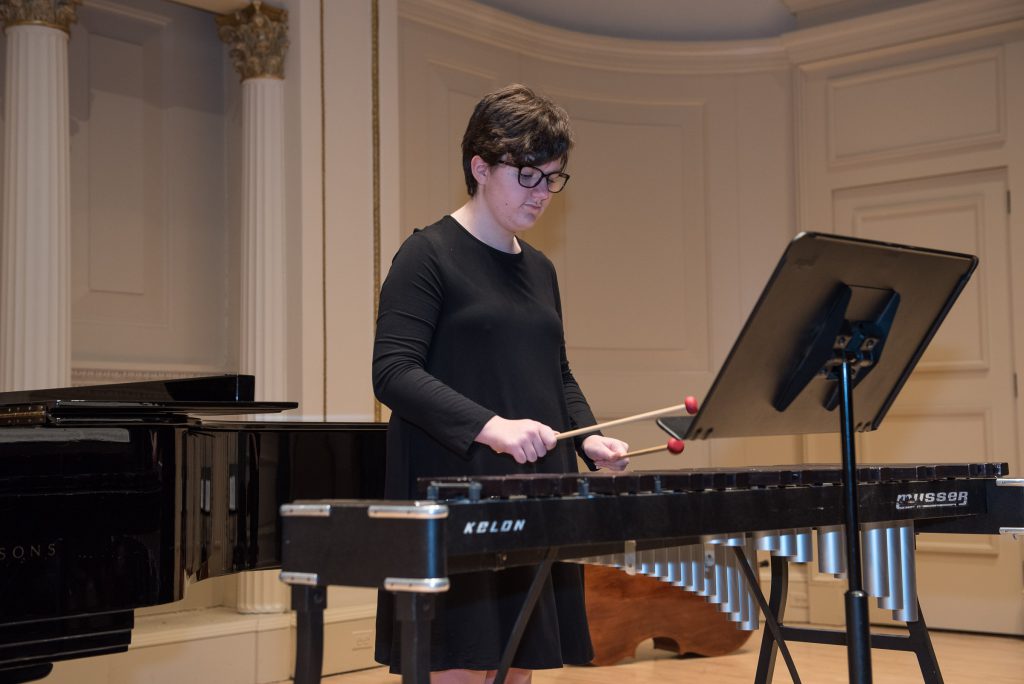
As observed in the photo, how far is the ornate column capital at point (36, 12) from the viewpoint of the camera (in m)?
3.96

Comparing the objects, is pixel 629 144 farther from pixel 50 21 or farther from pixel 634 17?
pixel 50 21

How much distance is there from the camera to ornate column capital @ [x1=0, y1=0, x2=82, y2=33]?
396 centimetres

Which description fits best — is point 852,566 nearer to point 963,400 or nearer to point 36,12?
point 36,12

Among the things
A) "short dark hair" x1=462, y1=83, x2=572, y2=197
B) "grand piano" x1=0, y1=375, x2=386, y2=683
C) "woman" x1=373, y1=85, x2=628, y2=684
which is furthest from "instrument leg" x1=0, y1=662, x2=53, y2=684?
"short dark hair" x1=462, y1=83, x2=572, y2=197

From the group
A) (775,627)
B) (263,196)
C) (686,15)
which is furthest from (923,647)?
(686,15)

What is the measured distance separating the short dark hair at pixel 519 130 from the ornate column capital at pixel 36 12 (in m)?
2.59

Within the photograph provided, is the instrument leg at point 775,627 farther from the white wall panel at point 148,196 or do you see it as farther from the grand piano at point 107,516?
the white wall panel at point 148,196

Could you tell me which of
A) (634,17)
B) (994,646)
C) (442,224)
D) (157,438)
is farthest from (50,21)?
(994,646)

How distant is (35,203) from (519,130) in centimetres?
259

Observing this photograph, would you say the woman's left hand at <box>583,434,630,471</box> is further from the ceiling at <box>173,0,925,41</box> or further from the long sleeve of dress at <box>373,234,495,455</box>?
the ceiling at <box>173,0,925,41</box>

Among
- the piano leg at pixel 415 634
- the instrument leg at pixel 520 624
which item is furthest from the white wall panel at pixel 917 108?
the piano leg at pixel 415 634

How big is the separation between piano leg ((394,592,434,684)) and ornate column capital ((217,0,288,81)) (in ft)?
11.5

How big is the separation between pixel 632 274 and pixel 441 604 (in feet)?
14.0

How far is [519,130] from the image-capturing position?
200cm
